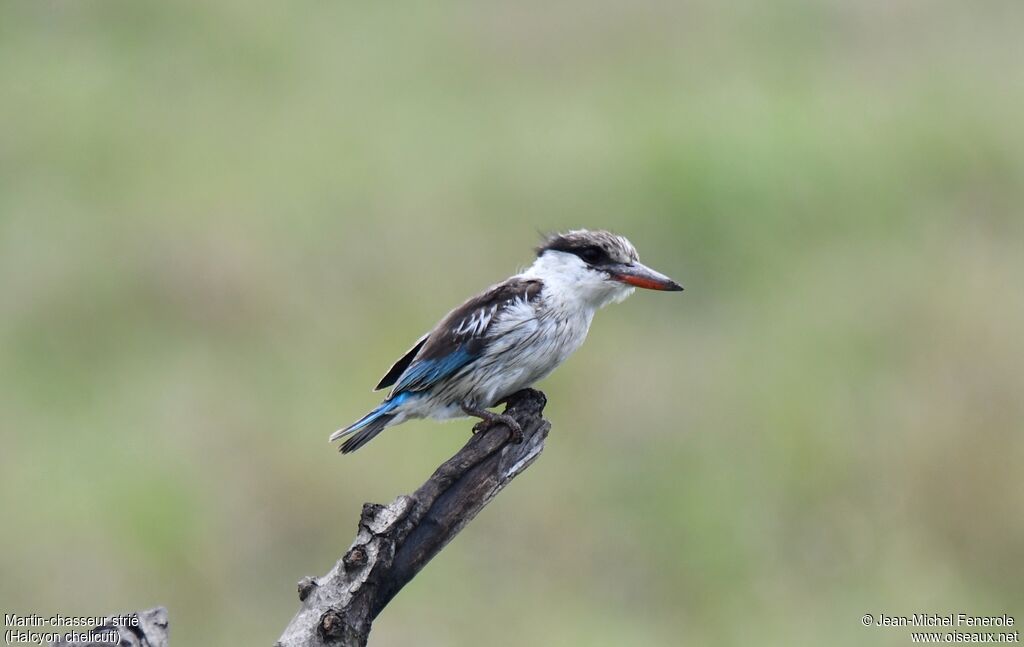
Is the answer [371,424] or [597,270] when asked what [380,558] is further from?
[597,270]

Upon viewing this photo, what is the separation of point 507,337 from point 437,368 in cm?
30

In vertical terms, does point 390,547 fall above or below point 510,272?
below

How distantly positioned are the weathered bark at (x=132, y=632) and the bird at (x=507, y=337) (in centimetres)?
168

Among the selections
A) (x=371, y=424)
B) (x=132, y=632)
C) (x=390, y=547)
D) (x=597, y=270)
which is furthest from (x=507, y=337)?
(x=132, y=632)

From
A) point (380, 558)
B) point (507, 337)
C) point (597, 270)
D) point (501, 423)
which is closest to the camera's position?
point (380, 558)

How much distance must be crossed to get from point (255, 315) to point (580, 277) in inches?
194

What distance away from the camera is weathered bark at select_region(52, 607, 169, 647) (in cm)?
344

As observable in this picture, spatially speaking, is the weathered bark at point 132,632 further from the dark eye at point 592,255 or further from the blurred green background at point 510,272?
the blurred green background at point 510,272

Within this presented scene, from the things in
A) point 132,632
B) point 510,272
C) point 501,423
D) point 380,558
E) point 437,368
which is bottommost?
point 380,558

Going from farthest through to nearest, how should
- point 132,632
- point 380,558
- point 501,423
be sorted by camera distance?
point 501,423 → point 380,558 → point 132,632

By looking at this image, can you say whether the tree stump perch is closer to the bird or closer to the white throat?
the bird

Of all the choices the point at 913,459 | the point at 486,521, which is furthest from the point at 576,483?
the point at 913,459

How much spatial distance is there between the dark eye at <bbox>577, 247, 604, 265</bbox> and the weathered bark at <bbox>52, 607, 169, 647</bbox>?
2493 mm

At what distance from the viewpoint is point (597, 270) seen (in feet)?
17.9
